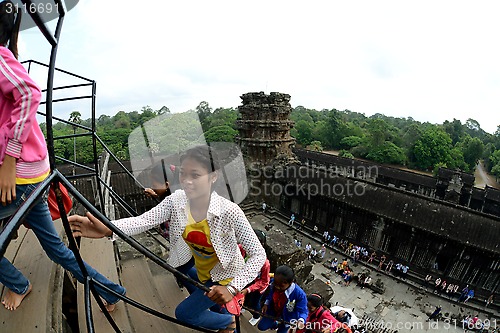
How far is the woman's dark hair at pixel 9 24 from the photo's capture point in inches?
72.6

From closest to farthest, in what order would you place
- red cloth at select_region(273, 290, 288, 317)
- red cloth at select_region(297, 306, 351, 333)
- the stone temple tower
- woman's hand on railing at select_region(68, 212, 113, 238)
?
woman's hand on railing at select_region(68, 212, 113, 238) → red cloth at select_region(273, 290, 288, 317) → red cloth at select_region(297, 306, 351, 333) → the stone temple tower

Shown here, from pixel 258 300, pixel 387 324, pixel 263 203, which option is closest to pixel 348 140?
pixel 263 203

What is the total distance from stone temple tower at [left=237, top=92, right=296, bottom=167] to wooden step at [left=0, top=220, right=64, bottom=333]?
1791 cm

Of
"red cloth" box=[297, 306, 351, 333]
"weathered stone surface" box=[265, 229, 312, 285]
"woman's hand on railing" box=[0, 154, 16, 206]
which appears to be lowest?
"red cloth" box=[297, 306, 351, 333]

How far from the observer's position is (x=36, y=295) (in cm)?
257

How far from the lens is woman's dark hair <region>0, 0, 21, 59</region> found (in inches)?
72.6

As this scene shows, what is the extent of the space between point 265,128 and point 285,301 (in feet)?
58.2

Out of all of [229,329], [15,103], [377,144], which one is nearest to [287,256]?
[229,329]

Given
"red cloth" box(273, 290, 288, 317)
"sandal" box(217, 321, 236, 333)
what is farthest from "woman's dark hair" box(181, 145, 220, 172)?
"red cloth" box(273, 290, 288, 317)

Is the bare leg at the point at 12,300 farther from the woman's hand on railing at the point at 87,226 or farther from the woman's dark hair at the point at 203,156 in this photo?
the woman's dark hair at the point at 203,156

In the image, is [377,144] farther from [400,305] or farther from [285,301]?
[285,301]

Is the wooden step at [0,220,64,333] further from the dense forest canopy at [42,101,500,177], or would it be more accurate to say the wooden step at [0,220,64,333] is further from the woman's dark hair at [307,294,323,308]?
the dense forest canopy at [42,101,500,177]

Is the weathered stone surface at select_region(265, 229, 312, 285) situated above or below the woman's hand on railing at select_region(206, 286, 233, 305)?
below

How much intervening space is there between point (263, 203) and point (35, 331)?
1913 centimetres
